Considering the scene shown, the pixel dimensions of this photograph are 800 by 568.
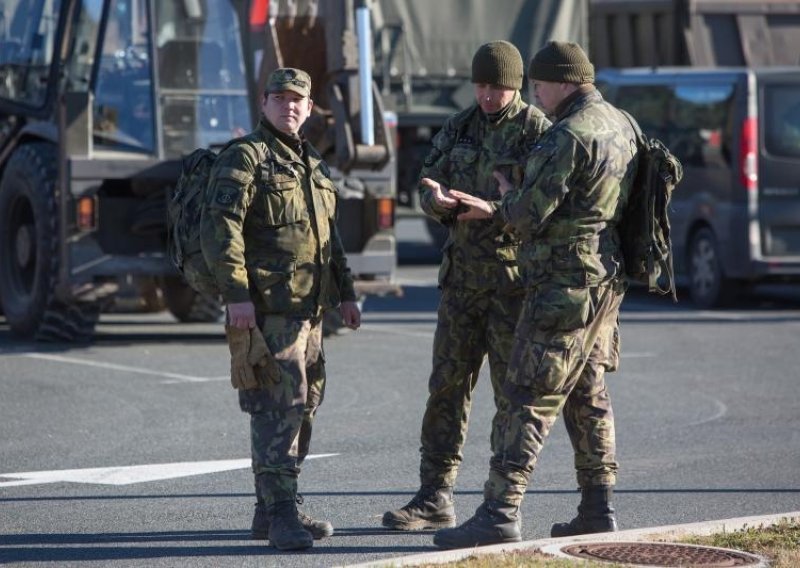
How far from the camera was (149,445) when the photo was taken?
352 inches

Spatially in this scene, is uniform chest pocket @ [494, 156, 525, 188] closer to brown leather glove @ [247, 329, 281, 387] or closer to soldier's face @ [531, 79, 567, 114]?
soldier's face @ [531, 79, 567, 114]

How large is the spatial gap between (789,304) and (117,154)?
23.4ft

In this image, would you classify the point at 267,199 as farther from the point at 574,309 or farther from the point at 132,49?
the point at 132,49

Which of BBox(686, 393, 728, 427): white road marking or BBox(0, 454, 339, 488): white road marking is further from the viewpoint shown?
BBox(686, 393, 728, 427): white road marking

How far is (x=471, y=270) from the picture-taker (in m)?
6.78

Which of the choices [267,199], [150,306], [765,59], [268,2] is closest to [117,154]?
[268,2]

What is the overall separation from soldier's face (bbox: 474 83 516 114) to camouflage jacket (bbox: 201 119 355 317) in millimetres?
→ 683

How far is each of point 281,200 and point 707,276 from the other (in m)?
10.1

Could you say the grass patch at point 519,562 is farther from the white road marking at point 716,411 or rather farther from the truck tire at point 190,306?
the truck tire at point 190,306

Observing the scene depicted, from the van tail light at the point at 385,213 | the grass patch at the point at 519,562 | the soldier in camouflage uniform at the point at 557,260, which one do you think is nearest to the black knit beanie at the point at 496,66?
the soldier in camouflage uniform at the point at 557,260

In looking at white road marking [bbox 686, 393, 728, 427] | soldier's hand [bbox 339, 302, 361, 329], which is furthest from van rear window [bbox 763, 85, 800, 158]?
soldier's hand [bbox 339, 302, 361, 329]

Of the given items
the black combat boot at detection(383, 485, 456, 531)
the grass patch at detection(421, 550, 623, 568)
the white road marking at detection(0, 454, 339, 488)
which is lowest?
the white road marking at detection(0, 454, 339, 488)

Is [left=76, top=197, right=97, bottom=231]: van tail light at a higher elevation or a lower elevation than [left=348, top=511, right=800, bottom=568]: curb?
higher

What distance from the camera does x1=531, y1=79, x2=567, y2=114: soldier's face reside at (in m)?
6.40
